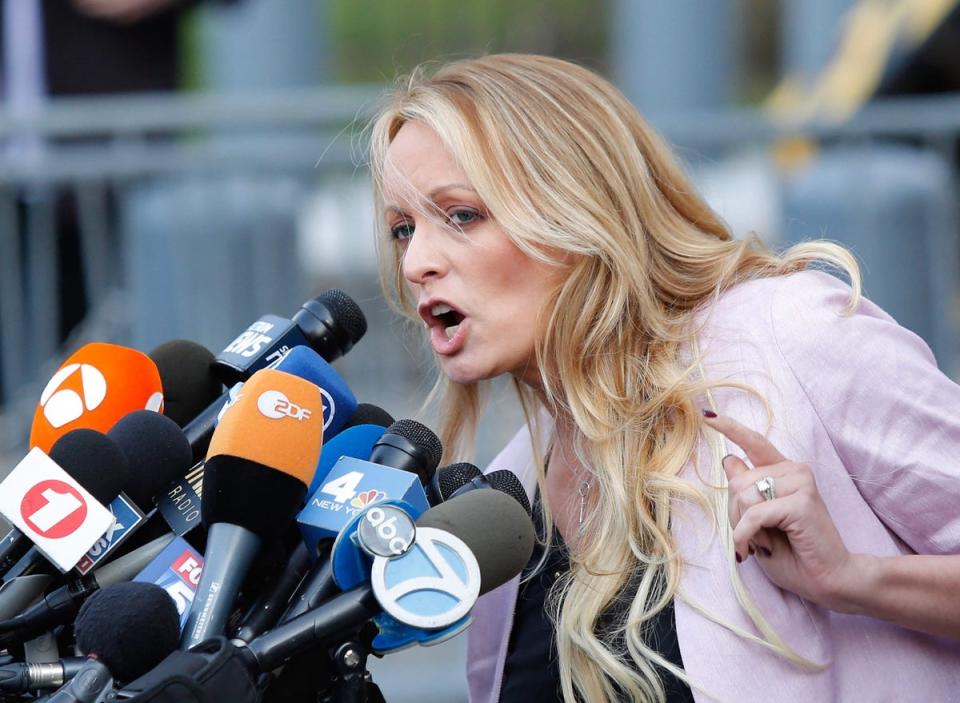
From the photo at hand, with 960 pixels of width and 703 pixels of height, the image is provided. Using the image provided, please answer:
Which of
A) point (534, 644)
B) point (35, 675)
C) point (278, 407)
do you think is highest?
point (278, 407)

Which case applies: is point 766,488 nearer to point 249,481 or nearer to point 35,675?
point 249,481

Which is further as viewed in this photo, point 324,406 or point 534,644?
point 534,644

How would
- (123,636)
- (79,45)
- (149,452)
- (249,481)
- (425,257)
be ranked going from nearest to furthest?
(123,636)
(249,481)
(149,452)
(425,257)
(79,45)

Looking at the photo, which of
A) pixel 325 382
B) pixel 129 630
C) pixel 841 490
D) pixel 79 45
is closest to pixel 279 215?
pixel 79 45

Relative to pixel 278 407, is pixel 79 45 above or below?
below

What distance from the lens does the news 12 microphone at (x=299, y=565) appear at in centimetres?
156

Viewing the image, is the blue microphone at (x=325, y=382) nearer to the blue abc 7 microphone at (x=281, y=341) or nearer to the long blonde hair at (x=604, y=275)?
the blue abc 7 microphone at (x=281, y=341)

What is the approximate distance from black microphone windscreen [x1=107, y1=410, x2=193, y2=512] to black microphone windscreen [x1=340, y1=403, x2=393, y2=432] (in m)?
0.31

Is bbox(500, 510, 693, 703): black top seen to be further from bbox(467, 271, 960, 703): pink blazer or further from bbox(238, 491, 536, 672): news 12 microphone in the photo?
bbox(238, 491, 536, 672): news 12 microphone

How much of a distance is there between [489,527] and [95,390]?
1.91ft

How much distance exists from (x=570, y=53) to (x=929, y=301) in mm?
12066

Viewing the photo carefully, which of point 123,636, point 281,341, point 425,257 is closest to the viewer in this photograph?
point 123,636

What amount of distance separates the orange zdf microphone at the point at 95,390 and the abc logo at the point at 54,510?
8.2 inches

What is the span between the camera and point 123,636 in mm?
1406
